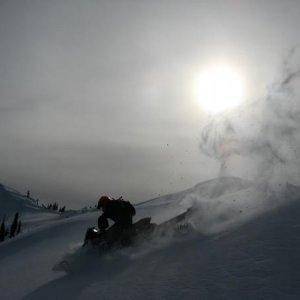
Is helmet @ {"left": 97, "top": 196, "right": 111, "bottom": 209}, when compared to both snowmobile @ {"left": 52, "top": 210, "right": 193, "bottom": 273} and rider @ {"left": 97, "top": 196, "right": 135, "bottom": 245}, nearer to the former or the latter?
rider @ {"left": 97, "top": 196, "right": 135, "bottom": 245}

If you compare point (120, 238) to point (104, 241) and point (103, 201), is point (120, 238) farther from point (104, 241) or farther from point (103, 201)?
point (103, 201)

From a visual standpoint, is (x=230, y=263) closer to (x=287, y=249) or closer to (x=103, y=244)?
(x=287, y=249)

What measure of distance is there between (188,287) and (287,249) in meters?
3.04

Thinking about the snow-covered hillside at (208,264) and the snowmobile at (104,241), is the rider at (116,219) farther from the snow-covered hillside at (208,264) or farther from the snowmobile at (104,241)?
the snow-covered hillside at (208,264)

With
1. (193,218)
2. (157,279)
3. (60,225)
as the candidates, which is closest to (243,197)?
(193,218)

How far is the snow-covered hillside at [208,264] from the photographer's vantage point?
11.2m

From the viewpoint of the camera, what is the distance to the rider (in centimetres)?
1761

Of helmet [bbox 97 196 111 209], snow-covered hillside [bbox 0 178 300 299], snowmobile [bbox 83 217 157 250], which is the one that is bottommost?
snow-covered hillside [bbox 0 178 300 299]

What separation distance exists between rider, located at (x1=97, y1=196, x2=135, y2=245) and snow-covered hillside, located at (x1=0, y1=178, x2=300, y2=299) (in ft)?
2.35

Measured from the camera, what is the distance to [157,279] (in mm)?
13070

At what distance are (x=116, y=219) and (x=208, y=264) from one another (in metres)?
5.78

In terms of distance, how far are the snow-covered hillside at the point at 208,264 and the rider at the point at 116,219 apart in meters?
0.72

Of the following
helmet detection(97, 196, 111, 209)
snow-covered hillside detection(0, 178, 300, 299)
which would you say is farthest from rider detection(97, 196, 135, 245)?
snow-covered hillside detection(0, 178, 300, 299)

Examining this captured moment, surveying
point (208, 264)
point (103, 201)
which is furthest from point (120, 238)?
point (208, 264)
